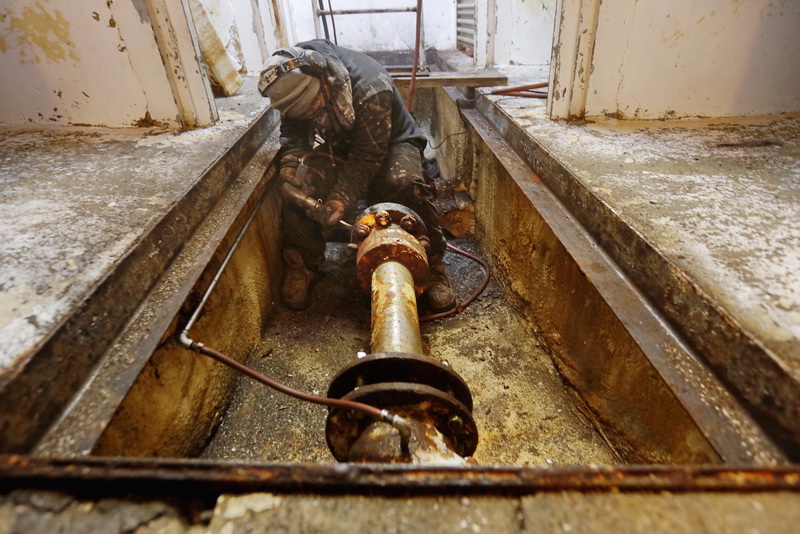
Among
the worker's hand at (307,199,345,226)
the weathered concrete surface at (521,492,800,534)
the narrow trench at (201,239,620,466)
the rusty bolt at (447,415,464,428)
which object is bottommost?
the narrow trench at (201,239,620,466)

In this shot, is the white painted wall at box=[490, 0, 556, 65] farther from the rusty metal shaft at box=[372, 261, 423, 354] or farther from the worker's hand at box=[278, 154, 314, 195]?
the rusty metal shaft at box=[372, 261, 423, 354]

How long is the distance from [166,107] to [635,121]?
11.3ft

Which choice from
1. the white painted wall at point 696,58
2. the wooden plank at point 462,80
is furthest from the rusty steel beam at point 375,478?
the wooden plank at point 462,80

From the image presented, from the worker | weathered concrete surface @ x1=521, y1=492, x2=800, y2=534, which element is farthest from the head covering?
weathered concrete surface @ x1=521, y1=492, x2=800, y2=534

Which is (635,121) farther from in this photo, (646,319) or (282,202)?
(282,202)

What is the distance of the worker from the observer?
8.83ft

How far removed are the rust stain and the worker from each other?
4.95 feet

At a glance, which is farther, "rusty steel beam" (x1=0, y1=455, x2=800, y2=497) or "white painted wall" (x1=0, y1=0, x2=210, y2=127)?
"white painted wall" (x1=0, y1=0, x2=210, y2=127)

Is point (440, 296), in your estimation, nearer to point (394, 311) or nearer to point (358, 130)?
point (394, 311)

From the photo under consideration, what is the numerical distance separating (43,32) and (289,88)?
1816 mm

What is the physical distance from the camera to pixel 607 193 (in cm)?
189

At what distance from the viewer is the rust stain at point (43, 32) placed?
269cm

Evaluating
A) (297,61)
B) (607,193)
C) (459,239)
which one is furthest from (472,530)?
(459,239)

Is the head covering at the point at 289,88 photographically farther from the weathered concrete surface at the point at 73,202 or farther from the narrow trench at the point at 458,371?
the narrow trench at the point at 458,371
